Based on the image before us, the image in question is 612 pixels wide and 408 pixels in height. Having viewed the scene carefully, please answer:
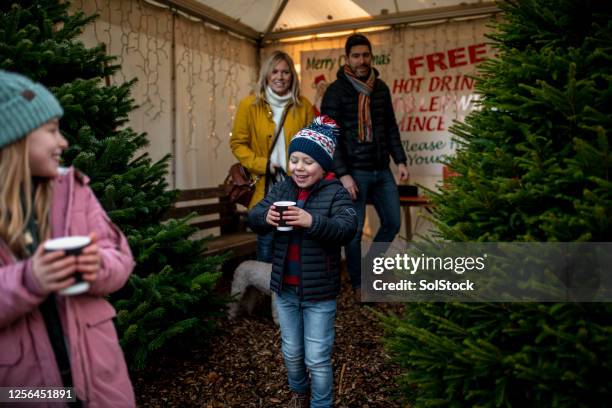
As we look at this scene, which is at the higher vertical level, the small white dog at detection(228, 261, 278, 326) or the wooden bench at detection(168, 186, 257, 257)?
the wooden bench at detection(168, 186, 257, 257)

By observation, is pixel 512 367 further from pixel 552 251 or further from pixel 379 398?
pixel 379 398

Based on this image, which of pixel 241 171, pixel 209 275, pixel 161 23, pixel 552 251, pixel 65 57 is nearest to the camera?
pixel 552 251

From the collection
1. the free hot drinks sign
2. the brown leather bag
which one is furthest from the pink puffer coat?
the free hot drinks sign

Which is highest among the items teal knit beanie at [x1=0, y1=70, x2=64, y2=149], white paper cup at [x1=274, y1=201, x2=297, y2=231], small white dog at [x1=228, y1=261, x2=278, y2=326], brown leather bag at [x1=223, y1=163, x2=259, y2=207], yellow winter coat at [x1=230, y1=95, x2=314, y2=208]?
yellow winter coat at [x1=230, y1=95, x2=314, y2=208]

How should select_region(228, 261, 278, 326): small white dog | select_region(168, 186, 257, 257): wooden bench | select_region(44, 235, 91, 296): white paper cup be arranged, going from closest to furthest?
select_region(44, 235, 91, 296): white paper cup → select_region(228, 261, 278, 326): small white dog → select_region(168, 186, 257, 257): wooden bench

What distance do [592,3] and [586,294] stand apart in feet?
3.53

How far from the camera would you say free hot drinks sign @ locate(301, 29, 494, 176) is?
6137 millimetres

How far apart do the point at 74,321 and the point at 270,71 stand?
115 inches

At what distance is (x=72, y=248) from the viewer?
1.30 meters

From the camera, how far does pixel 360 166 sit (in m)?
4.67

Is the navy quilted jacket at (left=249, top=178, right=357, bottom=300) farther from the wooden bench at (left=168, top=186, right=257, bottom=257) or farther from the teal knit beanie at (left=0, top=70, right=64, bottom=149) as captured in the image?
the wooden bench at (left=168, top=186, right=257, bottom=257)

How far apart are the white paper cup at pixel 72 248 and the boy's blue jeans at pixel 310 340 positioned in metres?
1.39

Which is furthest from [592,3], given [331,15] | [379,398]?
[331,15]

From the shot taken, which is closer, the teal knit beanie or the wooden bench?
the teal knit beanie
